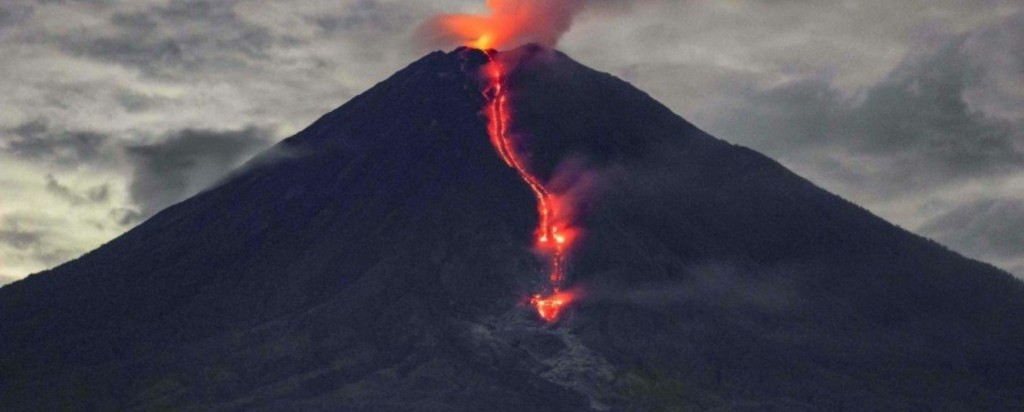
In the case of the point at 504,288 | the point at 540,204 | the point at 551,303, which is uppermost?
the point at 540,204

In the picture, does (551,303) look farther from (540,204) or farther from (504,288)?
(540,204)

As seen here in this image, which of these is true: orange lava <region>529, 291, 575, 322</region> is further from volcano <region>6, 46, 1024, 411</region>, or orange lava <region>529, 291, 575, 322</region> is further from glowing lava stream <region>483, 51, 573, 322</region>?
volcano <region>6, 46, 1024, 411</region>

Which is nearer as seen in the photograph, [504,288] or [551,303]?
[551,303]

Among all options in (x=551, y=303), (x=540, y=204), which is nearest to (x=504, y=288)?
(x=551, y=303)

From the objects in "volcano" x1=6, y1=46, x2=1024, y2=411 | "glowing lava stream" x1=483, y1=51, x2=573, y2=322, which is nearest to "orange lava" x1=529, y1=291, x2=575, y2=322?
"glowing lava stream" x1=483, y1=51, x2=573, y2=322

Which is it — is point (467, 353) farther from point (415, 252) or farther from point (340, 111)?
point (340, 111)

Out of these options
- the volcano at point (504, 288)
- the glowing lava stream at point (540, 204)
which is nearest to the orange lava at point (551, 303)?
the glowing lava stream at point (540, 204)
